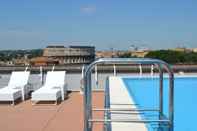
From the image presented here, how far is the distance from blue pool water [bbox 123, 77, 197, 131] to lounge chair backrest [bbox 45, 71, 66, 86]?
1639mm

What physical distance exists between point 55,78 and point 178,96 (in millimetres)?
3286

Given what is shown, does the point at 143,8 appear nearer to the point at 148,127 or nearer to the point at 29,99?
the point at 29,99

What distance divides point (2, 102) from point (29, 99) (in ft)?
2.37

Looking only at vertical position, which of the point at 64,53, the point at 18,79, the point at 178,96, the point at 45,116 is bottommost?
Result: the point at 45,116

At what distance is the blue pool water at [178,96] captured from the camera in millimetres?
5131

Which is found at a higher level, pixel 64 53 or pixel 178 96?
pixel 64 53

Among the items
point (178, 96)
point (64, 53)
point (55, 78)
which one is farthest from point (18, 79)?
point (64, 53)

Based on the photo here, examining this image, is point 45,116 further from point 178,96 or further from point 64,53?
point 64,53

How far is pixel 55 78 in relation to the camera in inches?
348

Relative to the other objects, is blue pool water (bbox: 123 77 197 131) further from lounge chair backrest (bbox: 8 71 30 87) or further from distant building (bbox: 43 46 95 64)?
distant building (bbox: 43 46 95 64)

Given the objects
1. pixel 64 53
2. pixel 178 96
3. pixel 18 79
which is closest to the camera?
pixel 178 96

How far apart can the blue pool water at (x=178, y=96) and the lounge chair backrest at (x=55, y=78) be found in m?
1.64

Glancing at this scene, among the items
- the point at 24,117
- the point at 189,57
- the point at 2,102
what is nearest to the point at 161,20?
the point at 189,57

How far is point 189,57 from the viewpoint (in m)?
10.4
